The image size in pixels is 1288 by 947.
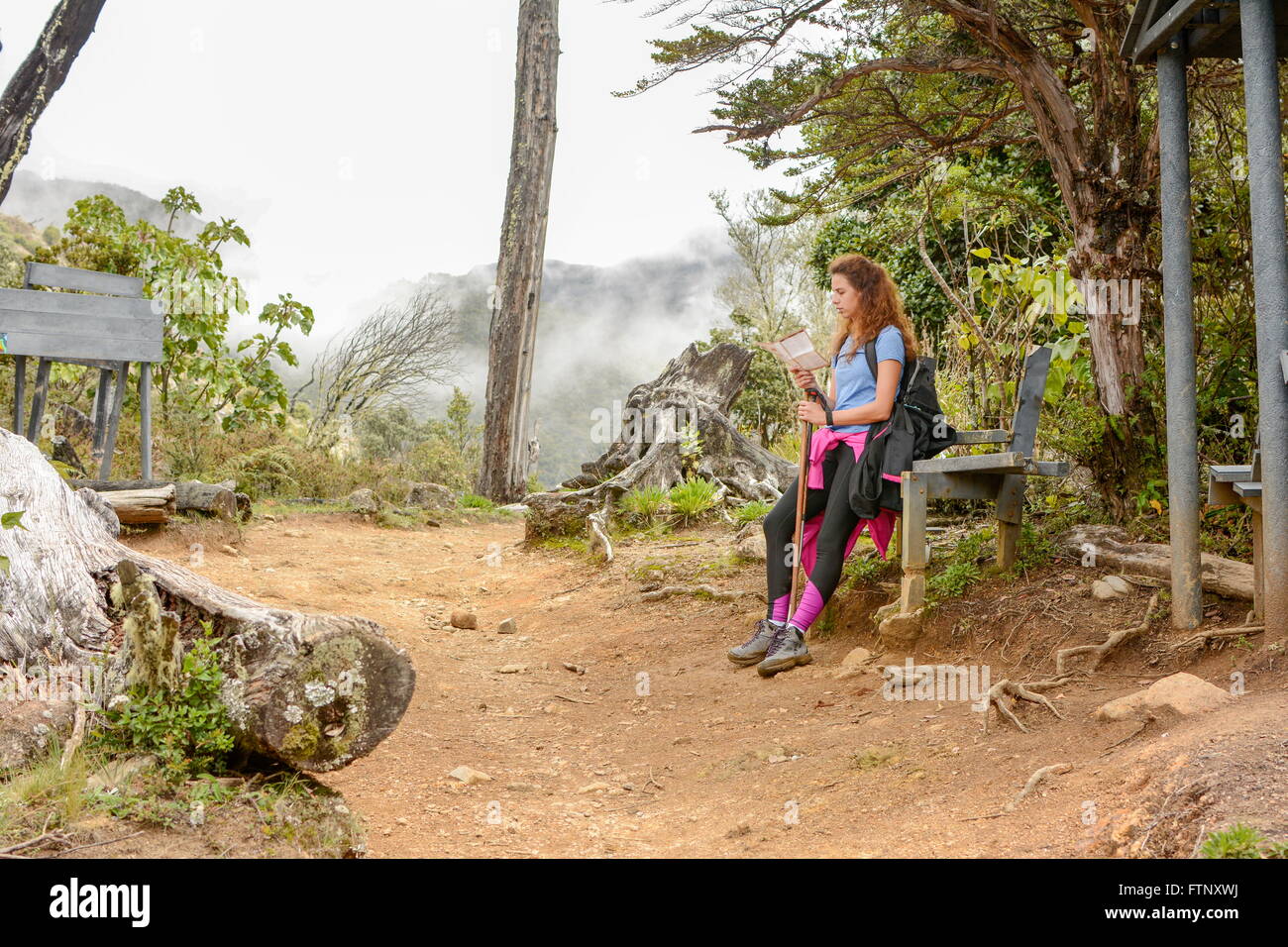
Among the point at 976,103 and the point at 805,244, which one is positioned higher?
the point at 805,244

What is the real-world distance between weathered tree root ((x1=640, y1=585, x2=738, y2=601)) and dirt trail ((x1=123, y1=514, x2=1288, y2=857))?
0.23 ft

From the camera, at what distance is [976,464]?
4.46 metres

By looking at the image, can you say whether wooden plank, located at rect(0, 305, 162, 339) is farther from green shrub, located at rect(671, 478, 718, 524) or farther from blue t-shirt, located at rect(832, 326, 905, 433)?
blue t-shirt, located at rect(832, 326, 905, 433)

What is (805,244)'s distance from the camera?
2211 centimetres

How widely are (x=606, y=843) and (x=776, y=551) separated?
2.12 m

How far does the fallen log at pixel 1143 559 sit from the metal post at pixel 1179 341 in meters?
0.13

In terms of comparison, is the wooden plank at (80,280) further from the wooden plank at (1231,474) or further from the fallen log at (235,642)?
the wooden plank at (1231,474)

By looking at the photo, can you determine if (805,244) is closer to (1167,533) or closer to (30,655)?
(1167,533)

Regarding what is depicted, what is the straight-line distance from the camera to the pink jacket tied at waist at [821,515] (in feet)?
15.6

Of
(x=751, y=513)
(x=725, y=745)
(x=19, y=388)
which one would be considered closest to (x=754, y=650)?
(x=725, y=745)

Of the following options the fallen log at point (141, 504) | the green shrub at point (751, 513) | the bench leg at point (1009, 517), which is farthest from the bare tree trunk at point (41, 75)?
the bench leg at point (1009, 517)

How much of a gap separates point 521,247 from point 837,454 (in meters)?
8.27

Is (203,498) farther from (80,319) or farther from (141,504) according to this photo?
(80,319)

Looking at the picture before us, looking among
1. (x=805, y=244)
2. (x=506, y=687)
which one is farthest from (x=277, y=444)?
(x=805, y=244)
